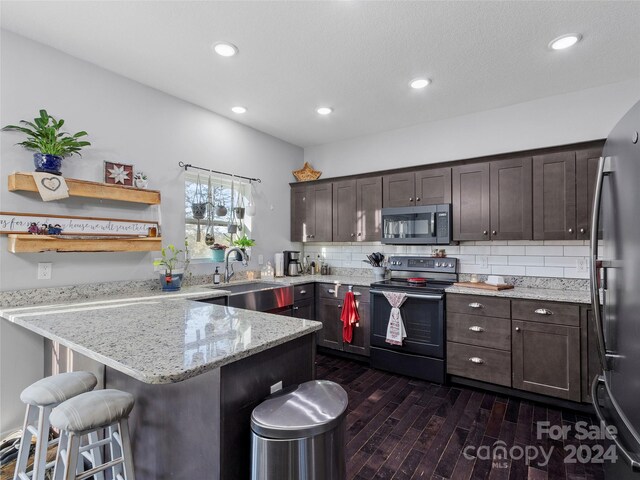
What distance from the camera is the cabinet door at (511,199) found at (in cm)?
301

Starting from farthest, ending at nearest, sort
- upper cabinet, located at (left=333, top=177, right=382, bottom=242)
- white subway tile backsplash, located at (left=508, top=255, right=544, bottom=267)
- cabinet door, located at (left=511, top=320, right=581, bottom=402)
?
upper cabinet, located at (left=333, top=177, right=382, bottom=242) < white subway tile backsplash, located at (left=508, top=255, right=544, bottom=267) < cabinet door, located at (left=511, top=320, right=581, bottom=402)

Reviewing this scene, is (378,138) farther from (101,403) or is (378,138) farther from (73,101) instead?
(101,403)

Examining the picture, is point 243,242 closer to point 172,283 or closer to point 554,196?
point 172,283

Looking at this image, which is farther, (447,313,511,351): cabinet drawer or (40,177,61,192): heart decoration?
(447,313,511,351): cabinet drawer

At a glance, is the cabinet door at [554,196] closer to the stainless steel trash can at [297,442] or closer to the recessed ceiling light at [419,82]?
the recessed ceiling light at [419,82]

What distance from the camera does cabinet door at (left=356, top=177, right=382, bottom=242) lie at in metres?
3.88

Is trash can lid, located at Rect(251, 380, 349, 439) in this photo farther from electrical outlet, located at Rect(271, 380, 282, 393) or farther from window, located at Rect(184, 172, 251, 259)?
window, located at Rect(184, 172, 251, 259)

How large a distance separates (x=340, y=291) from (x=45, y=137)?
2.92 meters

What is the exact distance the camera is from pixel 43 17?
6.79 ft

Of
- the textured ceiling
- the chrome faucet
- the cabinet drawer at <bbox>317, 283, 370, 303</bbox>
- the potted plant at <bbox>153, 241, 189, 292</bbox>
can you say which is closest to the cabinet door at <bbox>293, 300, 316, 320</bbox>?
the cabinet drawer at <bbox>317, 283, 370, 303</bbox>

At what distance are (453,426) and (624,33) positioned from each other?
2935mm

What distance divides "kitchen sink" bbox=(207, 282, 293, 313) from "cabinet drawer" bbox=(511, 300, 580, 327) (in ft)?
7.01

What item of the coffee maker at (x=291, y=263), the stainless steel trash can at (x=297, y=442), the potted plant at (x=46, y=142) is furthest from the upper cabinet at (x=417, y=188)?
the potted plant at (x=46, y=142)

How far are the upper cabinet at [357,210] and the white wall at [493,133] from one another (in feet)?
1.26
